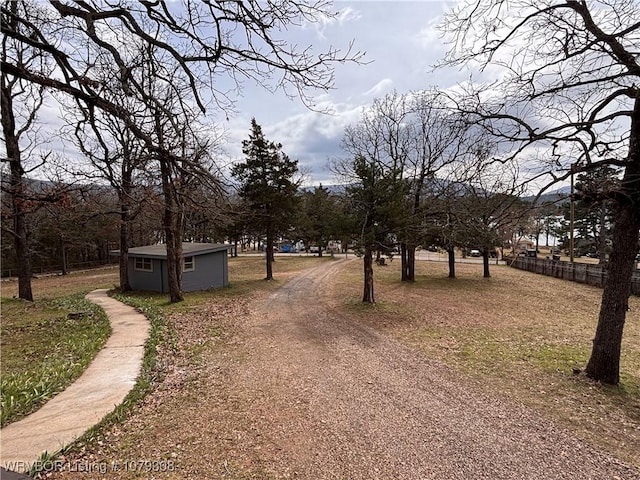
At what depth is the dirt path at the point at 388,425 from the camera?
3773 millimetres

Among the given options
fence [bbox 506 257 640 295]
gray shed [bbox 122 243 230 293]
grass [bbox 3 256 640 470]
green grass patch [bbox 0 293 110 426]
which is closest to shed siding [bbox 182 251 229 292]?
gray shed [bbox 122 243 230 293]

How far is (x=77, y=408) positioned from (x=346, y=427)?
3595 millimetres

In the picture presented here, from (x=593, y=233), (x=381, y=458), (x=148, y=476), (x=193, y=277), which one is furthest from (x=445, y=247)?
(x=593, y=233)

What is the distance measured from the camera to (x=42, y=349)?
7.19 meters

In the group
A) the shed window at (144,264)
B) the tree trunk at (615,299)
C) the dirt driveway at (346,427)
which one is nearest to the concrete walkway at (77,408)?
the dirt driveway at (346,427)

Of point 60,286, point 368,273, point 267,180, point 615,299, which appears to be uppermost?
point 267,180

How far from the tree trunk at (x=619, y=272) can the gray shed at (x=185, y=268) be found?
16.5m

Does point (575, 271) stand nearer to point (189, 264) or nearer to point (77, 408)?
point (189, 264)

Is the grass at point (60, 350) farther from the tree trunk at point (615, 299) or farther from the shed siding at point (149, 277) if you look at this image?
the tree trunk at point (615, 299)

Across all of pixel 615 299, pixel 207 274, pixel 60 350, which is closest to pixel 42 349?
pixel 60 350

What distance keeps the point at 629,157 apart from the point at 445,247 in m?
16.3

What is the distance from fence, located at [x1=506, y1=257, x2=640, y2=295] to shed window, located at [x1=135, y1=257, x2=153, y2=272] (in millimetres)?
19127

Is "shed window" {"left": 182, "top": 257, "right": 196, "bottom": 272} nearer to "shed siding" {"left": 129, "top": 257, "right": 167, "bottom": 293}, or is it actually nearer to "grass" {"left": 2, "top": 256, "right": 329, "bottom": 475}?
"shed siding" {"left": 129, "top": 257, "right": 167, "bottom": 293}

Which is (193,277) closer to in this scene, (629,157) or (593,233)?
(629,157)
